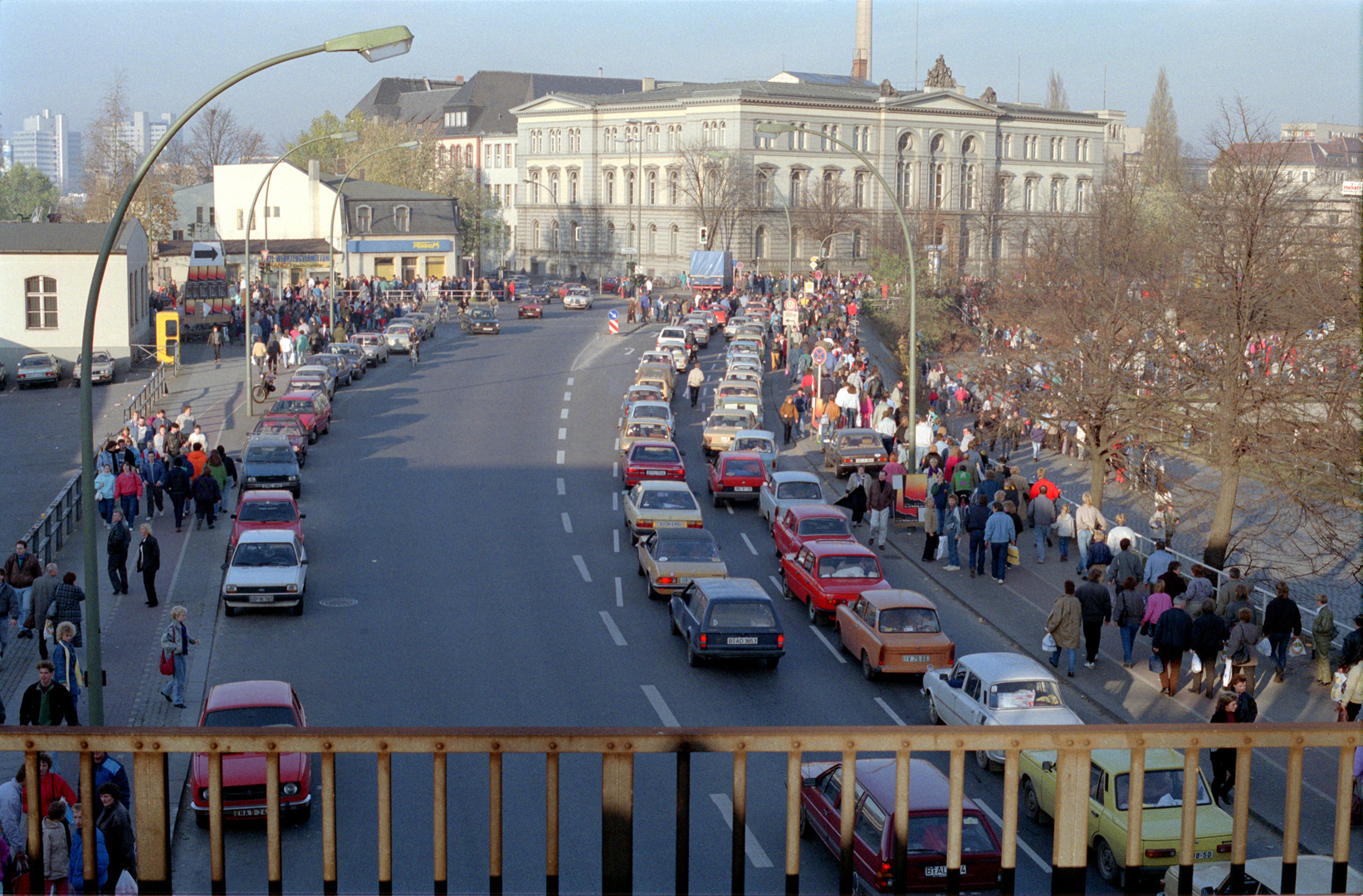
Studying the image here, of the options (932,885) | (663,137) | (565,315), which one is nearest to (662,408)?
(932,885)

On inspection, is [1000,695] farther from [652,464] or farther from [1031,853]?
[652,464]

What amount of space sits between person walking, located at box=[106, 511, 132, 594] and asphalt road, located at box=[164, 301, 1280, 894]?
1.38 metres

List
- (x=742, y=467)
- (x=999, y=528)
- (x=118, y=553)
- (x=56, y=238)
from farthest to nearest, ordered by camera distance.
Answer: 1. (x=56, y=238)
2. (x=742, y=467)
3. (x=999, y=528)
4. (x=118, y=553)

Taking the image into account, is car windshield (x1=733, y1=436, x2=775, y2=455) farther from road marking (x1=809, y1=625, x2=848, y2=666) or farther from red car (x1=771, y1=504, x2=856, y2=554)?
road marking (x1=809, y1=625, x2=848, y2=666)

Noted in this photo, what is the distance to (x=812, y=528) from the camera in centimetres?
2645

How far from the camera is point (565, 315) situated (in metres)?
78.3

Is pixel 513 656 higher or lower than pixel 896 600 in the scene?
lower

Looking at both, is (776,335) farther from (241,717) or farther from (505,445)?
(241,717)

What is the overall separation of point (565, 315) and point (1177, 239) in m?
50.9

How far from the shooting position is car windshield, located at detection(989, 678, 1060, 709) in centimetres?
1675

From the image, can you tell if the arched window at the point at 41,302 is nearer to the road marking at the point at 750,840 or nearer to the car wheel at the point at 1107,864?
the road marking at the point at 750,840

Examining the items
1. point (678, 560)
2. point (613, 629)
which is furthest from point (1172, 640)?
point (613, 629)

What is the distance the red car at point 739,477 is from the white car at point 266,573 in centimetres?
1134

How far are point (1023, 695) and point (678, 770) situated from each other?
37.2ft
